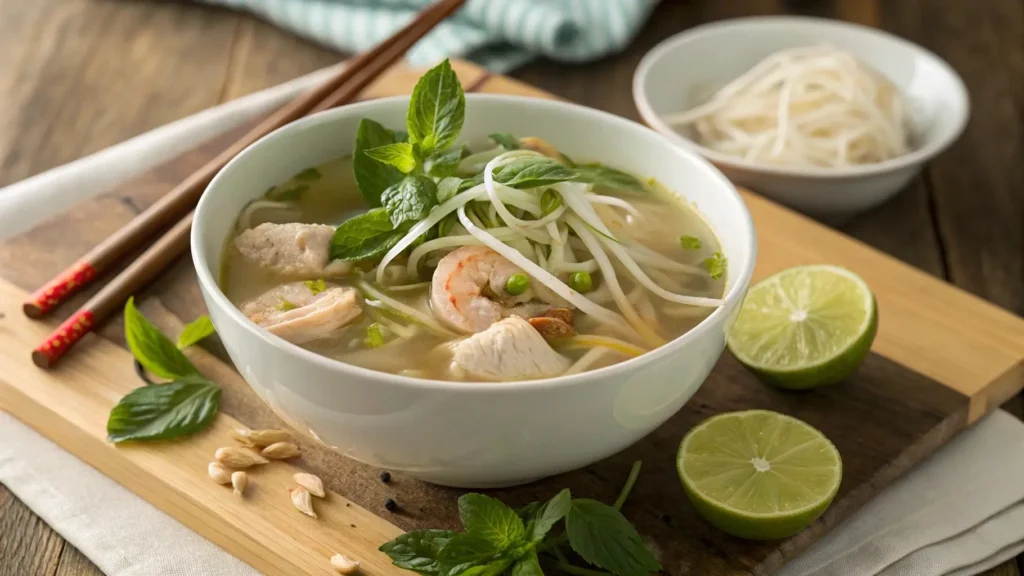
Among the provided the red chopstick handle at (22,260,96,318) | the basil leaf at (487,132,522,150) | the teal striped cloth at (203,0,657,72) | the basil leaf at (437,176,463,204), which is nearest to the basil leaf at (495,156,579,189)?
the basil leaf at (437,176,463,204)


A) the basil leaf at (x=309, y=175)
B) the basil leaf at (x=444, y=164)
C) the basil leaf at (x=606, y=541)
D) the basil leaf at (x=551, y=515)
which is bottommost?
the basil leaf at (x=606, y=541)

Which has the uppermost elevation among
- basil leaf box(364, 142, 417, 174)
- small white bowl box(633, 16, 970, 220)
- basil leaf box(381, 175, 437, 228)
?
basil leaf box(364, 142, 417, 174)

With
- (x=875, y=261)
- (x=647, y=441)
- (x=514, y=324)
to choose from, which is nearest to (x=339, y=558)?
(x=514, y=324)

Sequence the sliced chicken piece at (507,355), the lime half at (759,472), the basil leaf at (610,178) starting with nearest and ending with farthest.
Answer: the sliced chicken piece at (507,355) < the lime half at (759,472) < the basil leaf at (610,178)

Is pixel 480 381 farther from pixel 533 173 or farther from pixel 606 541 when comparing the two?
pixel 533 173

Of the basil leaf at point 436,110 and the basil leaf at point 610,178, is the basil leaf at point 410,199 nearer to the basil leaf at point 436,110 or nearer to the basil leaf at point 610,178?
the basil leaf at point 436,110

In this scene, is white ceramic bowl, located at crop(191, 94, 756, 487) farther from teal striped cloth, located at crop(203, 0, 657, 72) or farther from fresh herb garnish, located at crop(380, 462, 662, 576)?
teal striped cloth, located at crop(203, 0, 657, 72)

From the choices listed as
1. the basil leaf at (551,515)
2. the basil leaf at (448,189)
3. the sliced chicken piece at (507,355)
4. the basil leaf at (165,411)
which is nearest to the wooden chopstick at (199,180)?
the basil leaf at (165,411)
